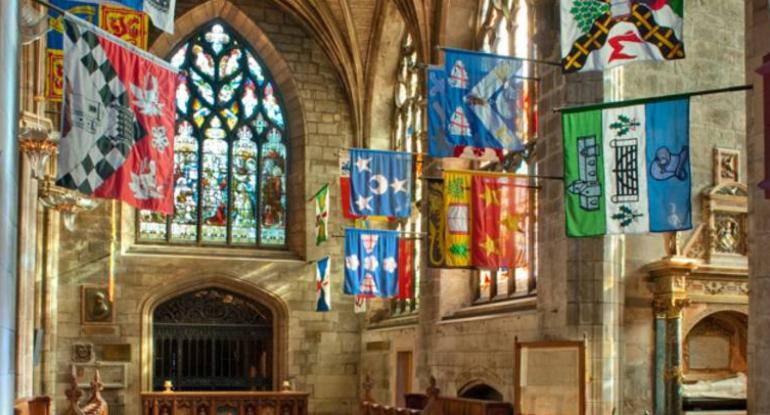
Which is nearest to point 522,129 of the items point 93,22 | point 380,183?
point 380,183

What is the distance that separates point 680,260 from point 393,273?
6.58 m

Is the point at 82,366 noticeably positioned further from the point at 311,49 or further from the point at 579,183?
the point at 579,183

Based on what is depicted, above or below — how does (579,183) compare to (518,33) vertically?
below

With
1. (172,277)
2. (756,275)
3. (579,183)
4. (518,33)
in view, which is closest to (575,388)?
(579,183)

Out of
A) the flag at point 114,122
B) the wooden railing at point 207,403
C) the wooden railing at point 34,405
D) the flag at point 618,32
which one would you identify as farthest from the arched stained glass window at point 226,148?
the flag at point 618,32

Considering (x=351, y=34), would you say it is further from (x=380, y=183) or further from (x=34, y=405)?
(x=34, y=405)

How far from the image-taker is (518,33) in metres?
18.9

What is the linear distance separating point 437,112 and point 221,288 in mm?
11264

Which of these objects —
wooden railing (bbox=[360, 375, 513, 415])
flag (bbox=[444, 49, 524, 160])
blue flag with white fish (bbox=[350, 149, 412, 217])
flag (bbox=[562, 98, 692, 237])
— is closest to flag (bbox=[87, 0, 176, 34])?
flag (bbox=[562, 98, 692, 237])

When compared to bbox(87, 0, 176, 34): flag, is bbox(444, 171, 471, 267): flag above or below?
below

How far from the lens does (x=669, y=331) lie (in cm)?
1438

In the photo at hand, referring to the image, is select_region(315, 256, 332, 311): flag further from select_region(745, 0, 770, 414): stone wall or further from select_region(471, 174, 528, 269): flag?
select_region(745, 0, 770, 414): stone wall

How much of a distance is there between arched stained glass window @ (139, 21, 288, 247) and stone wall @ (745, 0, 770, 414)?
1660 centimetres

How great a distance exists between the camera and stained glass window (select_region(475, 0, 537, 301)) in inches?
659
